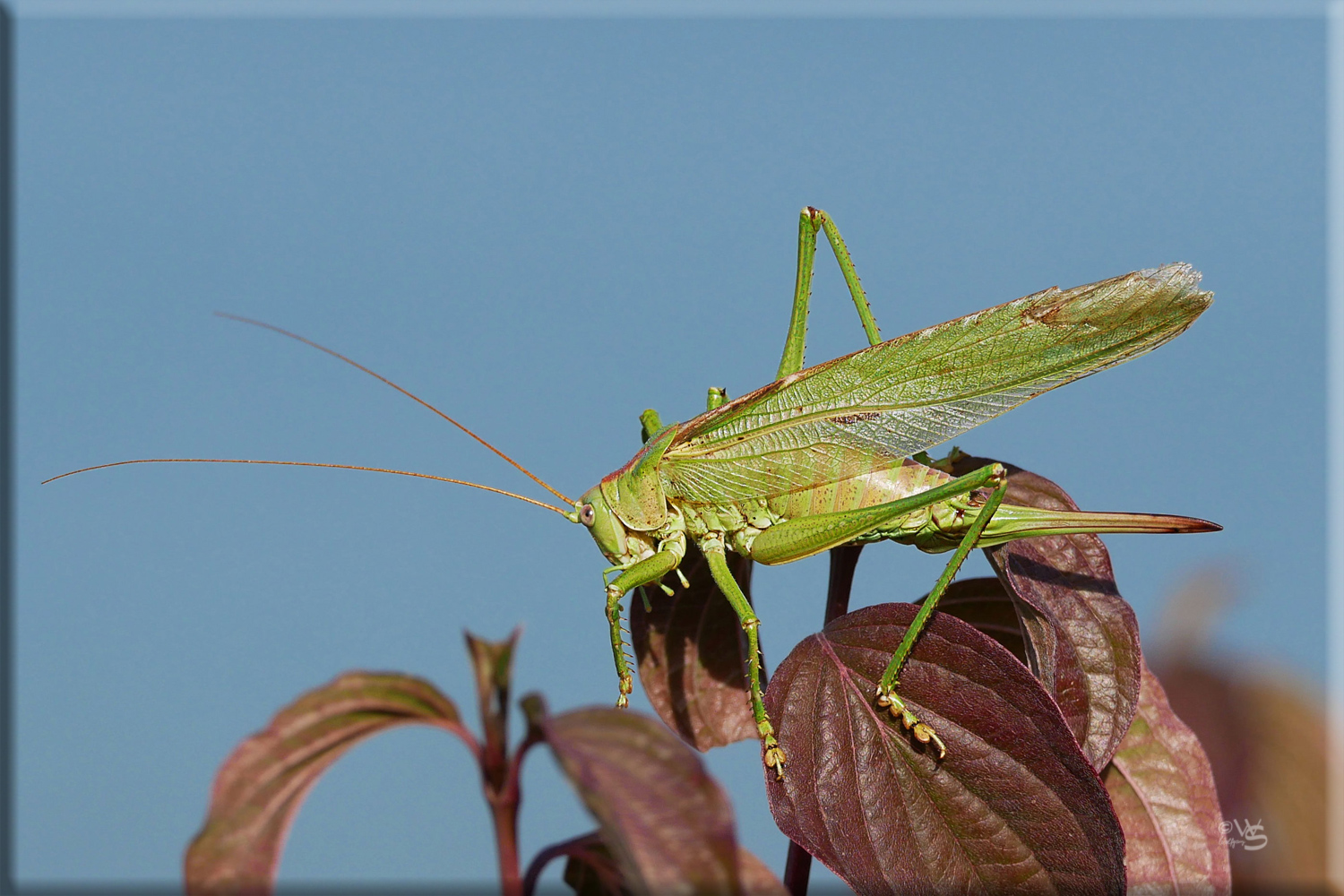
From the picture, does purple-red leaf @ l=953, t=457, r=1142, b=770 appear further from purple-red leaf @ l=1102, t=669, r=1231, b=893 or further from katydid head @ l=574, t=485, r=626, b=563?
katydid head @ l=574, t=485, r=626, b=563

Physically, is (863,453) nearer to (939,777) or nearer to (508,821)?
(939,777)

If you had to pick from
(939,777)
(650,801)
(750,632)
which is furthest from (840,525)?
(650,801)

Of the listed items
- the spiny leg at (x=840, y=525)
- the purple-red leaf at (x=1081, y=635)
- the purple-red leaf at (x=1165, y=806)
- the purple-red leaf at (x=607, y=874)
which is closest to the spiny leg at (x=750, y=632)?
the spiny leg at (x=840, y=525)

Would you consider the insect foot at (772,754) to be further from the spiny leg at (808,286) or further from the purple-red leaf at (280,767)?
the spiny leg at (808,286)

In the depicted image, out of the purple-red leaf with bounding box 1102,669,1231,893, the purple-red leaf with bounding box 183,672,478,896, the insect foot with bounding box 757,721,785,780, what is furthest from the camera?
the purple-red leaf with bounding box 1102,669,1231,893

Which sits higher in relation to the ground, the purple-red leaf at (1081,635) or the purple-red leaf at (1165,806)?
the purple-red leaf at (1081,635)

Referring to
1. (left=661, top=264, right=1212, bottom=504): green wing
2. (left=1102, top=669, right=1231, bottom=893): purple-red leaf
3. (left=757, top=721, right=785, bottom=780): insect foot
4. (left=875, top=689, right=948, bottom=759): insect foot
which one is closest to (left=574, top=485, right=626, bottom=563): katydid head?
(left=661, top=264, right=1212, bottom=504): green wing

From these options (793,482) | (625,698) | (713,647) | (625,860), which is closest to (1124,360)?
(793,482)

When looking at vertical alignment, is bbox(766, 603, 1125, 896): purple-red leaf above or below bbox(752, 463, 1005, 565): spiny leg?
below
